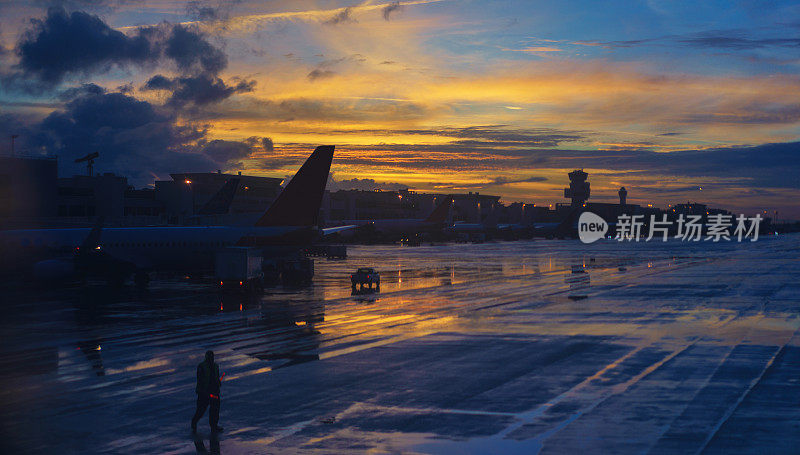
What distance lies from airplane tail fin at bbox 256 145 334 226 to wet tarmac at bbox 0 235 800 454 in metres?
12.8

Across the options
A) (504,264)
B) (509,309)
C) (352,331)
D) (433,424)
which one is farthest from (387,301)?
(504,264)

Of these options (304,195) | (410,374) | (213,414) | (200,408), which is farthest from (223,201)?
(213,414)

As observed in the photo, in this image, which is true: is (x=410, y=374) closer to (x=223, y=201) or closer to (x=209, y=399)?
(x=209, y=399)

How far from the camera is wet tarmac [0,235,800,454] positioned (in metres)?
15.9

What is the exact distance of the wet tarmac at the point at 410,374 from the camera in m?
15.9

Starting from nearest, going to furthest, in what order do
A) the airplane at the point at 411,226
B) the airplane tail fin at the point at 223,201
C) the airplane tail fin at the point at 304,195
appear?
the airplane tail fin at the point at 304,195
the airplane tail fin at the point at 223,201
the airplane at the point at 411,226

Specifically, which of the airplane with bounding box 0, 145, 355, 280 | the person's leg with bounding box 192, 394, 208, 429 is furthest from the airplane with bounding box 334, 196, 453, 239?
the person's leg with bounding box 192, 394, 208, 429

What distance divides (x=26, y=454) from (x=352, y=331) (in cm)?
1866

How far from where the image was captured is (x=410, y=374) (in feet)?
74.7

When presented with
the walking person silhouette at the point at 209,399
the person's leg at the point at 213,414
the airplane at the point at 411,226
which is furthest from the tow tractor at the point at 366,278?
the airplane at the point at 411,226

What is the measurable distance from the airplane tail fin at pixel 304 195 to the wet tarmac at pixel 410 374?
41.9 feet

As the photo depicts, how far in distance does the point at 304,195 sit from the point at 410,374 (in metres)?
36.5

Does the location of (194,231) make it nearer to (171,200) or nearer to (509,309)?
(509,309)

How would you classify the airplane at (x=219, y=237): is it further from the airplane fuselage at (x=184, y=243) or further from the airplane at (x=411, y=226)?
the airplane at (x=411, y=226)
